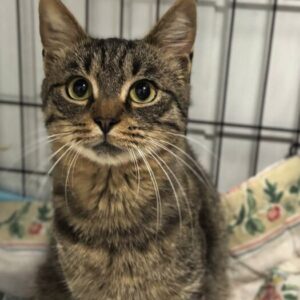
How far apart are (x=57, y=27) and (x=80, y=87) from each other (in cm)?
16

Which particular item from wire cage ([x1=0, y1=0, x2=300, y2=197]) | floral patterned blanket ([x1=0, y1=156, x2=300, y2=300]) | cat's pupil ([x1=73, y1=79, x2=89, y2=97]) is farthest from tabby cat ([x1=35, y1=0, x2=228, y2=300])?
wire cage ([x1=0, y1=0, x2=300, y2=197])

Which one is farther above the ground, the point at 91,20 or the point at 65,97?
the point at 91,20

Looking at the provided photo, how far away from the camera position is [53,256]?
1152mm

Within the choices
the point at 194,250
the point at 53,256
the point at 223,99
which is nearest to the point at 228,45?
the point at 223,99

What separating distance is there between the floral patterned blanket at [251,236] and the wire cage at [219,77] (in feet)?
0.58

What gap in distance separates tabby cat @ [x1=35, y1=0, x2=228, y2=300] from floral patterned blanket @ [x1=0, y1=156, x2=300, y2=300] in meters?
0.31

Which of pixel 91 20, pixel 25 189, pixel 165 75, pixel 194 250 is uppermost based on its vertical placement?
pixel 91 20

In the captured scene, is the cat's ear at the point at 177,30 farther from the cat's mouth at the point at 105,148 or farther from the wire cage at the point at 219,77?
the wire cage at the point at 219,77

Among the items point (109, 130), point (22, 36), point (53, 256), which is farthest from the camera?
point (22, 36)

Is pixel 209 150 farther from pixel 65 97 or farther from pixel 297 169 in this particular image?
pixel 65 97

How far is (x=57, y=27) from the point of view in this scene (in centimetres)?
98

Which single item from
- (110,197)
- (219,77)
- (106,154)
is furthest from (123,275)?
(219,77)

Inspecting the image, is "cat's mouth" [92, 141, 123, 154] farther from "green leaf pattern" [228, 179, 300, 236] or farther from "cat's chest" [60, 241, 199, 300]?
"green leaf pattern" [228, 179, 300, 236]

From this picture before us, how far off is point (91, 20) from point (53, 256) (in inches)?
31.5
